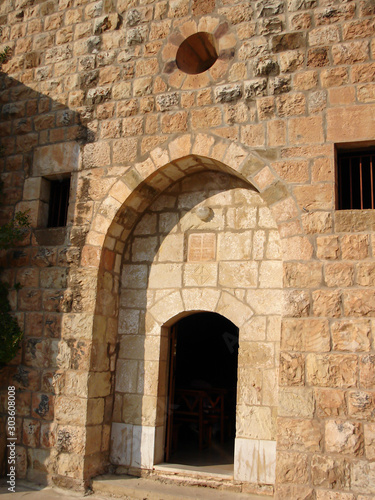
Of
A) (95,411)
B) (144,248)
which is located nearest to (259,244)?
(144,248)

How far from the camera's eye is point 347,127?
152 inches

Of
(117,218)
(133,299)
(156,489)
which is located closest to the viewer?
(156,489)

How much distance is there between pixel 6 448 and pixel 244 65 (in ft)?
13.7

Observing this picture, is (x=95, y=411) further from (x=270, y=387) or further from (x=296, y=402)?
(x=296, y=402)

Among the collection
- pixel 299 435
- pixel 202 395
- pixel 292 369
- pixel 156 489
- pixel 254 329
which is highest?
pixel 254 329

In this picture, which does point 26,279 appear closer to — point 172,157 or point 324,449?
point 172,157

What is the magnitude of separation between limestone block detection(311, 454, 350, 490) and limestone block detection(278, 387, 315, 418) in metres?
0.31

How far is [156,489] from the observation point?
13.4 feet

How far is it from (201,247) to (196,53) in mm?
1957

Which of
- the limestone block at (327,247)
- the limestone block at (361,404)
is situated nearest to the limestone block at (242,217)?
the limestone block at (327,247)

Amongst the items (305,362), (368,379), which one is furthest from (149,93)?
(368,379)

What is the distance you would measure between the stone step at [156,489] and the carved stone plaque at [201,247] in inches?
76.8

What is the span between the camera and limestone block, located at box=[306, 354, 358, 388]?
348 centimetres

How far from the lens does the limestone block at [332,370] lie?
3.48 m
